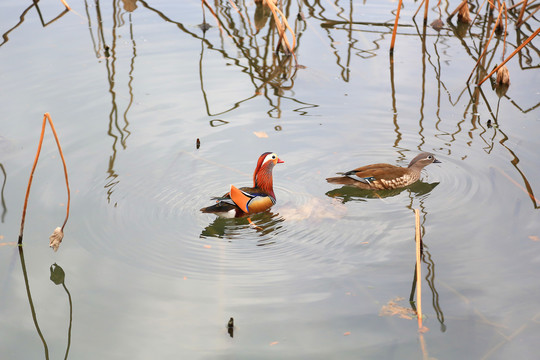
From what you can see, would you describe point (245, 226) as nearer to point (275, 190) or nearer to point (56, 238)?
point (275, 190)

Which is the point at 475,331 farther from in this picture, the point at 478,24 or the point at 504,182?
the point at 478,24

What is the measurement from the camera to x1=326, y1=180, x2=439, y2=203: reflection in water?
23.1 ft

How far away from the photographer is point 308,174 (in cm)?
730

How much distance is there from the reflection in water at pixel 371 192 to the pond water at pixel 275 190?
3cm

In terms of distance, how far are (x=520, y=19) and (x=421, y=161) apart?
5.36 m

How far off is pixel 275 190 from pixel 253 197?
62 centimetres

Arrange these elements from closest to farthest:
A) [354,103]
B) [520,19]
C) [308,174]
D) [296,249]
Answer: [296,249], [308,174], [354,103], [520,19]

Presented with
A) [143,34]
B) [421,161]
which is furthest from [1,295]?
[143,34]

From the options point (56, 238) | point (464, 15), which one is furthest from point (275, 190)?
point (464, 15)

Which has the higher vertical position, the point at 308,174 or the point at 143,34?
the point at 143,34

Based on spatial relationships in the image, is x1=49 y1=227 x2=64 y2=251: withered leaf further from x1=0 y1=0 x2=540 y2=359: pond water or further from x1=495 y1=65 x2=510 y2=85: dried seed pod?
x1=495 y1=65 x2=510 y2=85: dried seed pod

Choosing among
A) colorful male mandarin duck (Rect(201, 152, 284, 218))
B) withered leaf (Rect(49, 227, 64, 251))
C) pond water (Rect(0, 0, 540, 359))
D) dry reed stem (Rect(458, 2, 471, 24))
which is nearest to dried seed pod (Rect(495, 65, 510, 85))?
pond water (Rect(0, 0, 540, 359))

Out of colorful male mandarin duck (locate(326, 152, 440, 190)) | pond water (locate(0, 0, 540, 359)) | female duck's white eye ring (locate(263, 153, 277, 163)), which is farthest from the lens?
colorful male mandarin duck (locate(326, 152, 440, 190))

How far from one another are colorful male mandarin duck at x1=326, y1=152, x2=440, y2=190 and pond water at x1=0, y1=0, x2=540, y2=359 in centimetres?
13
